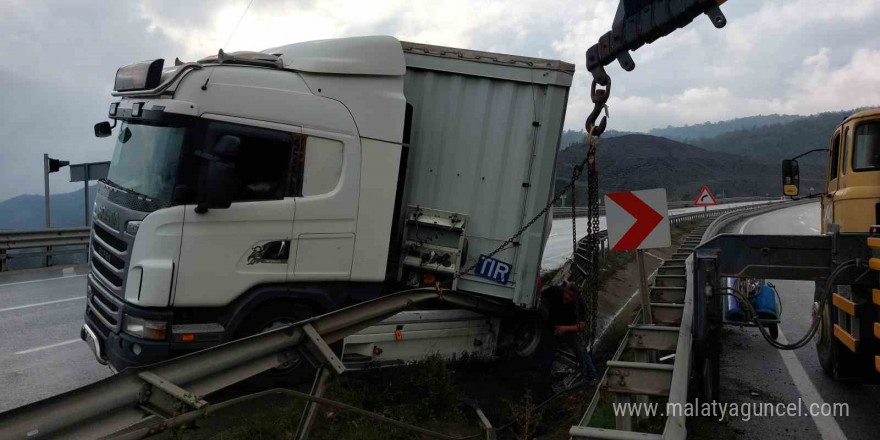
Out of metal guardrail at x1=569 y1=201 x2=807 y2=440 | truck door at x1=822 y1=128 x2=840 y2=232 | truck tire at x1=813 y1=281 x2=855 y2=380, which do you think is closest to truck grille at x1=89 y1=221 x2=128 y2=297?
metal guardrail at x1=569 y1=201 x2=807 y2=440

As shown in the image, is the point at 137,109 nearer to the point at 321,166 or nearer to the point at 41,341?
the point at 321,166

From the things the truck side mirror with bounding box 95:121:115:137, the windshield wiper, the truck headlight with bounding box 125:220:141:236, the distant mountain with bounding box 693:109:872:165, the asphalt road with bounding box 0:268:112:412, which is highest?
the distant mountain with bounding box 693:109:872:165

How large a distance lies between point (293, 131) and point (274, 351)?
262 cm

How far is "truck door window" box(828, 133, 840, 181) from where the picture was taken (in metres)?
7.10

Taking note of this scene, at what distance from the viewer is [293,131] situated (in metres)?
5.77

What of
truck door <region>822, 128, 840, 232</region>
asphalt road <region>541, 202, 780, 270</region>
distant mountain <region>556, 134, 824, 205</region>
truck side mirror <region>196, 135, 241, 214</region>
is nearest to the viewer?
truck side mirror <region>196, 135, 241, 214</region>

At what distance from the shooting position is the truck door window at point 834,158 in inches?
280

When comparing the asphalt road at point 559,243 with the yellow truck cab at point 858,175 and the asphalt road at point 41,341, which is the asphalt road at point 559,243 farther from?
the asphalt road at point 41,341

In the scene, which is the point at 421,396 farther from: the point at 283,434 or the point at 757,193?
the point at 757,193

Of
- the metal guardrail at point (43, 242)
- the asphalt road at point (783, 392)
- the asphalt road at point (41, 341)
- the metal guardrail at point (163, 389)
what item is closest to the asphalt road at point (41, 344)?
the asphalt road at point (41, 341)

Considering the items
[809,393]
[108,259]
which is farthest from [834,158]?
[108,259]

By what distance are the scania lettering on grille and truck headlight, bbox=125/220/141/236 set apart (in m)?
0.26

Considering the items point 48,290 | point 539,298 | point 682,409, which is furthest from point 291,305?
point 48,290

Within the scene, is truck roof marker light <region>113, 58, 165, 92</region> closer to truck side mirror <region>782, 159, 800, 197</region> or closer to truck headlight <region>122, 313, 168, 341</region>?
truck headlight <region>122, 313, 168, 341</region>
